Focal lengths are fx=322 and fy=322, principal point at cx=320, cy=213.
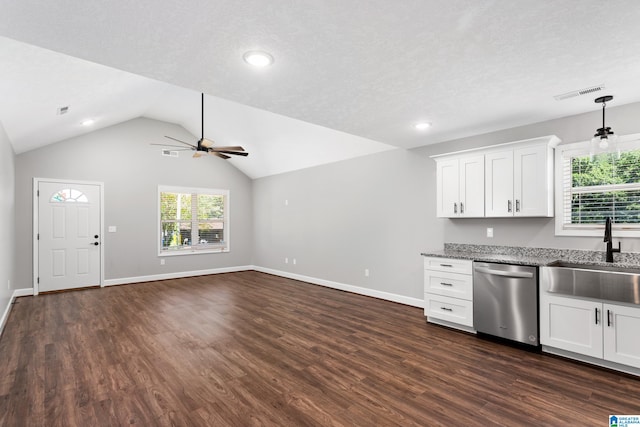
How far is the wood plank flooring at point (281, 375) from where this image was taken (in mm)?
2234

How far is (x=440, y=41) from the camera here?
209cm

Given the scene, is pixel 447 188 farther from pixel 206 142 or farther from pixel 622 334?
pixel 206 142

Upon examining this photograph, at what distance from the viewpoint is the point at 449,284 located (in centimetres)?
400

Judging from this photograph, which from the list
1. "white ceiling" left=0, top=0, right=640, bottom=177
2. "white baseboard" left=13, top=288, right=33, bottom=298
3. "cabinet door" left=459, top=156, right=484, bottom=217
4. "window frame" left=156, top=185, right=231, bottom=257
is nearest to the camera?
"white ceiling" left=0, top=0, right=640, bottom=177

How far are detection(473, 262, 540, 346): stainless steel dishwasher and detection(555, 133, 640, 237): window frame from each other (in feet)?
2.38

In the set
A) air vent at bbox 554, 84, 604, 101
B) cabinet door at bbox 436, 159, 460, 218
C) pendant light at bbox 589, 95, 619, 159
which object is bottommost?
cabinet door at bbox 436, 159, 460, 218

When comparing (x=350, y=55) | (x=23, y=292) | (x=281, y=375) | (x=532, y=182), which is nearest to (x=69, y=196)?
(x=23, y=292)

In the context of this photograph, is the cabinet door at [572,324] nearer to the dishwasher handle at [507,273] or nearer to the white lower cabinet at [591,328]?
the white lower cabinet at [591,328]

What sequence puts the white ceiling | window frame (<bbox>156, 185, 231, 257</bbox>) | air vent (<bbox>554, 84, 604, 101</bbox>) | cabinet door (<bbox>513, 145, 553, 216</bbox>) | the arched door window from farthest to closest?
window frame (<bbox>156, 185, 231, 257</bbox>) → the arched door window → cabinet door (<bbox>513, 145, 553, 216</bbox>) → air vent (<bbox>554, 84, 604, 101</bbox>) → the white ceiling

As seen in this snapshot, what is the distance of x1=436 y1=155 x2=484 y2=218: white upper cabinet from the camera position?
402 cm

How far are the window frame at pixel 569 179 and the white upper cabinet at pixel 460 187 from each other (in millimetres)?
765

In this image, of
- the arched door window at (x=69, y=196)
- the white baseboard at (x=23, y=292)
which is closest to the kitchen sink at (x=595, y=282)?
the arched door window at (x=69, y=196)

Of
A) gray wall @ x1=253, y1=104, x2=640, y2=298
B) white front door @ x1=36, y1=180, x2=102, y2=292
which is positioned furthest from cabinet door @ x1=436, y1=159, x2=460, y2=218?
white front door @ x1=36, y1=180, x2=102, y2=292

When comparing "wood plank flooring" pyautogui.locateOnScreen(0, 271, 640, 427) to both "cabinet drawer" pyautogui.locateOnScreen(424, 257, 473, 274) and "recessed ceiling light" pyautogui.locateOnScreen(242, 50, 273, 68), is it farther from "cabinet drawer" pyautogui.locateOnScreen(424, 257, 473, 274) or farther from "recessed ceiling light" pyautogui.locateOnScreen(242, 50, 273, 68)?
"recessed ceiling light" pyautogui.locateOnScreen(242, 50, 273, 68)
